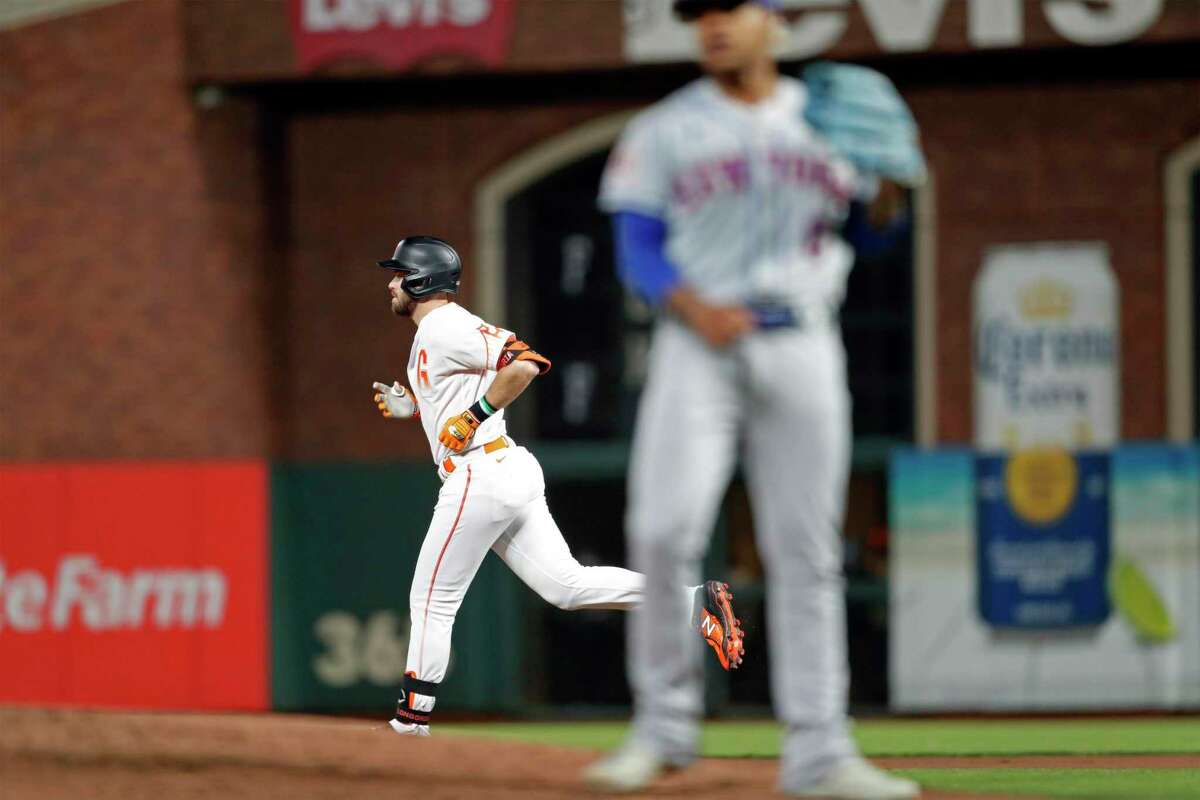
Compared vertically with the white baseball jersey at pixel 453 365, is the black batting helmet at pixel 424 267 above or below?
above

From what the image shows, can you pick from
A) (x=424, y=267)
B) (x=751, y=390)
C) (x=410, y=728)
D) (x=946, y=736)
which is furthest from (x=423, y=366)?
(x=946, y=736)

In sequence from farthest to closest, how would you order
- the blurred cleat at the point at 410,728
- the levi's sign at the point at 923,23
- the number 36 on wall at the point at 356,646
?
the number 36 on wall at the point at 356,646
the levi's sign at the point at 923,23
the blurred cleat at the point at 410,728

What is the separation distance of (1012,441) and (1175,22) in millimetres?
3270

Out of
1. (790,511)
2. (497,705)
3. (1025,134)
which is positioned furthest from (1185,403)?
(790,511)

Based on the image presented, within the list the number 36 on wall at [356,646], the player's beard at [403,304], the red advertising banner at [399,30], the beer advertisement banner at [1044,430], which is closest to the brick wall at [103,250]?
the red advertising banner at [399,30]

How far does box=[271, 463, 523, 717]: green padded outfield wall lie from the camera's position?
48.2 feet

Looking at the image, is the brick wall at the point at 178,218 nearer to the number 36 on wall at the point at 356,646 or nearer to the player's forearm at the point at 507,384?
the number 36 on wall at the point at 356,646

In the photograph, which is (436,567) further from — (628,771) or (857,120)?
(857,120)

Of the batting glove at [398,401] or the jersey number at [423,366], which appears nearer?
the jersey number at [423,366]

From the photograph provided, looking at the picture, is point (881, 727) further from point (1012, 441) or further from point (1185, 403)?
point (1185, 403)

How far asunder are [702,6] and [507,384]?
309 cm

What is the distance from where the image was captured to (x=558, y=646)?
15.0 meters

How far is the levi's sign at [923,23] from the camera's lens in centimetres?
1291

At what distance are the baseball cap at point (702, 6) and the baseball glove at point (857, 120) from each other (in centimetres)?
22
